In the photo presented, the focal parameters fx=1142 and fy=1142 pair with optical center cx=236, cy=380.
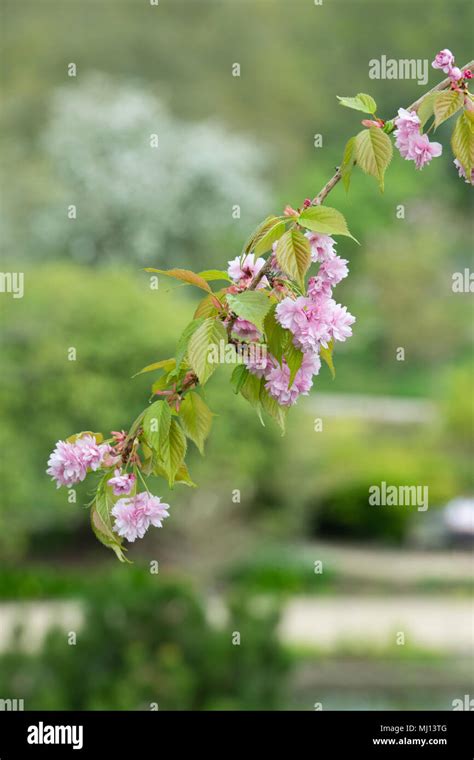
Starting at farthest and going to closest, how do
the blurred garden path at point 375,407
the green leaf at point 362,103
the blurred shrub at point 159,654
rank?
the blurred garden path at point 375,407
the blurred shrub at point 159,654
the green leaf at point 362,103

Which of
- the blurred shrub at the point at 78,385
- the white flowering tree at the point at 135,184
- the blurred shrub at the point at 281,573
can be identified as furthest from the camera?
the white flowering tree at the point at 135,184

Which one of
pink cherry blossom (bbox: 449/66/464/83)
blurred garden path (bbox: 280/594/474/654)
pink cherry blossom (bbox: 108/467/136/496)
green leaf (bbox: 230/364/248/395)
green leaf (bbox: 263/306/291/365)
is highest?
blurred garden path (bbox: 280/594/474/654)

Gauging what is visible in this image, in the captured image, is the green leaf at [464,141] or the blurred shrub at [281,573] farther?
the blurred shrub at [281,573]

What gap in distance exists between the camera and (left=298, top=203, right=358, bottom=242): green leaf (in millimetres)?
1241

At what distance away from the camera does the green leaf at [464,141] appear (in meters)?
1.38

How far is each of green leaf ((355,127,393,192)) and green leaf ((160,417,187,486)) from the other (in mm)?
370

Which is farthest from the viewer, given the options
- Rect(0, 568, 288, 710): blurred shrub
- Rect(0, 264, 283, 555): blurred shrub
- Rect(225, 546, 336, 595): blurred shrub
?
Rect(225, 546, 336, 595): blurred shrub

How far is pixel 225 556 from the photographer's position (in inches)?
404

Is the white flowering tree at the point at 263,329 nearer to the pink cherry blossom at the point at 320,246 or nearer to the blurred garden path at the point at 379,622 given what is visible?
the pink cherry blossom at the point at 320,246

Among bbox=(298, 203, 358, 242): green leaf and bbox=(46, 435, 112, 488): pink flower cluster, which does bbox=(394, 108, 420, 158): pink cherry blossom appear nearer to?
bbox=(298, 203, 358, 242): green leaf

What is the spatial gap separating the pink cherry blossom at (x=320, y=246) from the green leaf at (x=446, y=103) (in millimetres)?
203

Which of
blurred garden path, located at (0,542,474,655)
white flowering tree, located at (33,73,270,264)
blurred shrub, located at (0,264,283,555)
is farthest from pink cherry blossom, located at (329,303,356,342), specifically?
white flowering tree, located at (33,73,270,264)

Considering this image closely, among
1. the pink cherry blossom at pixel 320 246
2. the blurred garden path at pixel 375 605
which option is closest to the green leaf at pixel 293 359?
the pink cherry blossom at pixel 320 246

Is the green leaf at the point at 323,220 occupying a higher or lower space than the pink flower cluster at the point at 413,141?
lower
